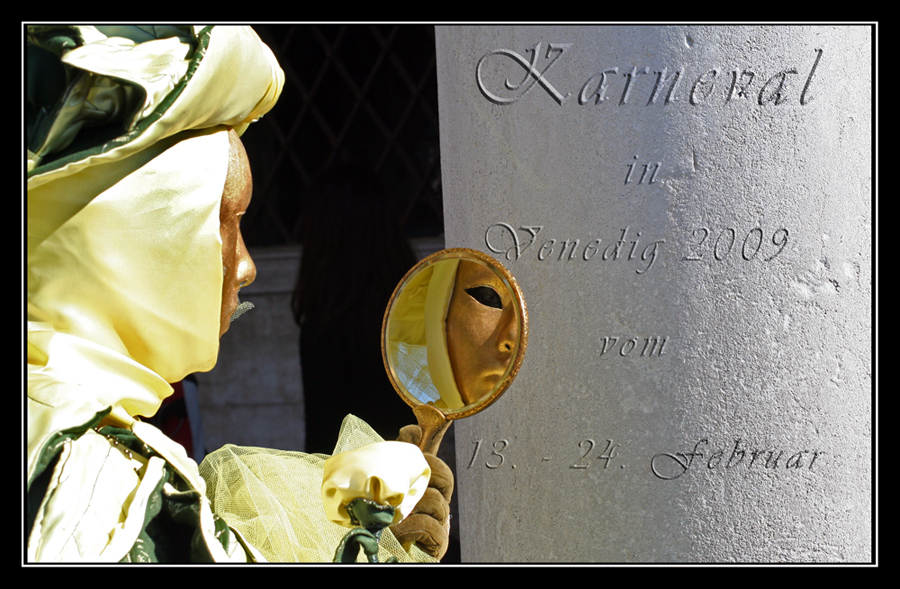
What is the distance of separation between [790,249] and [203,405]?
10.0ft

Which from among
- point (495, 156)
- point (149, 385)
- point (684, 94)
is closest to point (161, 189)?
point (149, 385)

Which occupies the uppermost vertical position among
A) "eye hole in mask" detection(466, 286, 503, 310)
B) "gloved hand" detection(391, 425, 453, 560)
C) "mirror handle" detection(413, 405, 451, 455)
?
"eye hole in mask" detection(466, 286, 503, 310)

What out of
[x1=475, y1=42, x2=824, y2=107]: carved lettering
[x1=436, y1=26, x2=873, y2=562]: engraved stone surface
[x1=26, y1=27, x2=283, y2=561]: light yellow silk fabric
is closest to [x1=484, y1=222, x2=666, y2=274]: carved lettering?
[x1=436, y1=26, x2=873, y2=562]: engraved stone surface

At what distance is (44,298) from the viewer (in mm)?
1046

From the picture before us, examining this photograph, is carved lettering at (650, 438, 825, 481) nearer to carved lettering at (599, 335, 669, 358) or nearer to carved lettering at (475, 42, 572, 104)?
carved lettering at (599, 335, 669, 358)

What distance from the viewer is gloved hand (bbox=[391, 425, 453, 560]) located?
1.27 m

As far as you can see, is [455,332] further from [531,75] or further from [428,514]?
[531,75]

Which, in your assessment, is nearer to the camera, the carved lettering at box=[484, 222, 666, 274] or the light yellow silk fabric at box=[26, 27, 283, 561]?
the light yellow silk fabric at box=[26, 27, 283, 561]

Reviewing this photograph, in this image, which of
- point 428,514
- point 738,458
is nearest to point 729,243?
point 738,458

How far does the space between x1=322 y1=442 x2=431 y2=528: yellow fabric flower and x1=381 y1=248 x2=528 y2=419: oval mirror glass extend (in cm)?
14

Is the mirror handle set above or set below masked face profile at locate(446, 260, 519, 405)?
below

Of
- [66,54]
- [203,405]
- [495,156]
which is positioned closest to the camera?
[66,54]

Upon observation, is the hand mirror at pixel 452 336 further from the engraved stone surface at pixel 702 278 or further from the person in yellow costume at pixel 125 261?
the person in yellow costume at pixel 125 261

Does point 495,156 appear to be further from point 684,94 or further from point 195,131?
point 195,131
